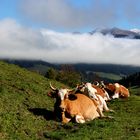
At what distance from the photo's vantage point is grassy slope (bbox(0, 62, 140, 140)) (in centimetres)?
2477

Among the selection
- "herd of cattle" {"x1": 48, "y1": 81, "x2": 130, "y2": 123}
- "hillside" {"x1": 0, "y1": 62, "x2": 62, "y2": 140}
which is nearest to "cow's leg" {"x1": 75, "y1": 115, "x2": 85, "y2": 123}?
"herd of cattle" {"x1": 48, "y1": 81, "x2": 130, "y2": 123}

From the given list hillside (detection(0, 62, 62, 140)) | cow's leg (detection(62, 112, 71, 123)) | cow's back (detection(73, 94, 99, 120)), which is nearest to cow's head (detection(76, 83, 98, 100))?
hillside (detection(0, 62, 62, 140))

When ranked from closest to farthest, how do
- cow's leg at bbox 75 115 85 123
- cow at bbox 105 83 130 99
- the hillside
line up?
1. the hillside
2. cow's leg at bbox 75 115 85 123
3. cow at bbox 105 83 130 99

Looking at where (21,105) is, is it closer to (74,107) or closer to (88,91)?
(74,107)

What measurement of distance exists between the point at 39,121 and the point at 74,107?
3094 mm

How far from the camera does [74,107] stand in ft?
98.9

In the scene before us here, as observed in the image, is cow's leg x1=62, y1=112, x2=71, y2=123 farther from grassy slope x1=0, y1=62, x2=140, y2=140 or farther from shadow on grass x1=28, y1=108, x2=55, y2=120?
shadow on grass x1=28, y1=108, x2=55, y2=120

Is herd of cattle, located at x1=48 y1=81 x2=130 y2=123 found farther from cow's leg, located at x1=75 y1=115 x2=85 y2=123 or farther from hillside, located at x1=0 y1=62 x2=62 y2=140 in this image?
hillside, located at x1=0 y1=62 x2=62 y2=140

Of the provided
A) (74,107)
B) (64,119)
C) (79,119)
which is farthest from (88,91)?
(64,119)

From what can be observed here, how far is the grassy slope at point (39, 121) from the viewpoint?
24.8 meters

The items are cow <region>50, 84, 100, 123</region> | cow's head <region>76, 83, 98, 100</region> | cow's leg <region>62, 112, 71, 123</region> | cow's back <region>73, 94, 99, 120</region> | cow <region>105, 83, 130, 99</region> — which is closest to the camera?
cow's leg <region>62, 112, 71, 123</region>

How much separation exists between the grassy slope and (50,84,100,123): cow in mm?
829

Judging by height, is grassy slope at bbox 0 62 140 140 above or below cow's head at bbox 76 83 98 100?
below

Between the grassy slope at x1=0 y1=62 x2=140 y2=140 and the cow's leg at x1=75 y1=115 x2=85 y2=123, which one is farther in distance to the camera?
the cow's leg at x1=75 y1=115 x2=85 y2=123
